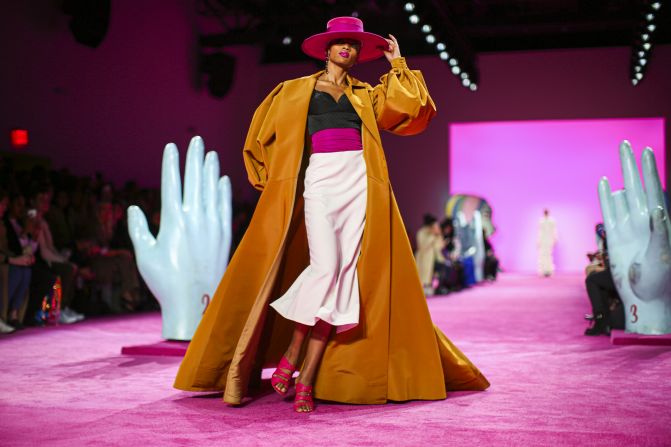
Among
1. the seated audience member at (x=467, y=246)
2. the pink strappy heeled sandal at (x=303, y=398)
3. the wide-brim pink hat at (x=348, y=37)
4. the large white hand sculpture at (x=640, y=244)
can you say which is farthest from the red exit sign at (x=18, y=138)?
→ the pink strappy heeled sandal at (x=303, y=398)

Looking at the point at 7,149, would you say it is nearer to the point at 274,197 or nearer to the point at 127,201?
the point at 127,201

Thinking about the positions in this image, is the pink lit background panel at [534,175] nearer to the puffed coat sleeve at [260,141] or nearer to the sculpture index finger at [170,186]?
the sculpture index finger at [170,186]

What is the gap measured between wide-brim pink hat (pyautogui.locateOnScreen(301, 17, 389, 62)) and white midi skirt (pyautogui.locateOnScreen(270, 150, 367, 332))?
0.47m

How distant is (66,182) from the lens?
8.59m

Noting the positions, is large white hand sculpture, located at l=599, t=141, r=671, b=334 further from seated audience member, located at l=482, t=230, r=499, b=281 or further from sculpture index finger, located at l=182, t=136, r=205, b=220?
seated audience member, located at l=482, t=230, r=499, b=281

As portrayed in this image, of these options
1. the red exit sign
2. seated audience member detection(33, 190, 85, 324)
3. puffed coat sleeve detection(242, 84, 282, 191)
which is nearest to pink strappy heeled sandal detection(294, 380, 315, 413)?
puffed coat sleeve detection(242, 84, 282, 191)

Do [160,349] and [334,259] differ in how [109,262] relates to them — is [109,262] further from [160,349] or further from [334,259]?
[334,259]

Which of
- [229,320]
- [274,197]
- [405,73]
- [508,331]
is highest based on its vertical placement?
[405,73]

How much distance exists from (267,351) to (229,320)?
0.30 m

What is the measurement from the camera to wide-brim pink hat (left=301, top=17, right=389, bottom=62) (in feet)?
11.0

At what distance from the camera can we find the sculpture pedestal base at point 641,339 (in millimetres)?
5332

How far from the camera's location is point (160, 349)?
4961 mm

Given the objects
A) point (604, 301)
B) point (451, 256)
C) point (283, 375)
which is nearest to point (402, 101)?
point (283, 375)

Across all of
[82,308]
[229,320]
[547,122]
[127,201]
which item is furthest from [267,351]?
[547,122]
